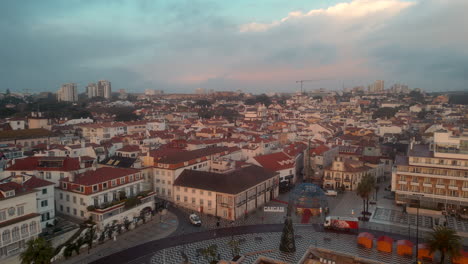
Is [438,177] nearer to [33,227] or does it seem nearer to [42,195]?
[33,227]

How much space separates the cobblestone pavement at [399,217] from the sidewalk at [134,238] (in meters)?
20.5

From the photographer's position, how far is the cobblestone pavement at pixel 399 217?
3253 centimetres

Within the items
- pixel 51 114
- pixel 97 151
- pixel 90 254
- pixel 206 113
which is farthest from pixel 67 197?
pixel 206 113

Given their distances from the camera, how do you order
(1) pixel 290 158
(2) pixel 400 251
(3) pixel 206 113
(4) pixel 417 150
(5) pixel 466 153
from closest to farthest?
(2) pixel 400 251, (5) pixel 466 153, (4) pixel 417 150, (1) pixel 290 158, (3) pixel 206 113

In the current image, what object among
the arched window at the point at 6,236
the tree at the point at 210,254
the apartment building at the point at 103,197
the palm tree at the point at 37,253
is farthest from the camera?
the apartment building at the point at 103,197

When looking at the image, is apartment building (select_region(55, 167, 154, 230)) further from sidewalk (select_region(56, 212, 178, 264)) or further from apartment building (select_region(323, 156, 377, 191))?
apartment building (select_region(323, 156, 377, 191))

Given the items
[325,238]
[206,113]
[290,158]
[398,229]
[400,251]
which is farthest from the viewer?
[206,113]

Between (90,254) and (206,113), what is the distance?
105636 millimetres

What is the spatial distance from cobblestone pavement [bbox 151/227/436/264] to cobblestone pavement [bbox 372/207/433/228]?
629 centimetres

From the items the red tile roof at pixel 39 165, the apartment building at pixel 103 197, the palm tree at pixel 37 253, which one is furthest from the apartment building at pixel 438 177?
the red tile roof at pixel 39 165

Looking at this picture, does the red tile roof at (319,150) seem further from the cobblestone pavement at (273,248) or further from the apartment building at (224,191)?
the cobblestone pavement at (273,248)

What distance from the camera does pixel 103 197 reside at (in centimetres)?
3059

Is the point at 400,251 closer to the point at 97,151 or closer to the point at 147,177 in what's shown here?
the point at 147,177

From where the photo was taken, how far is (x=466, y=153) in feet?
111
